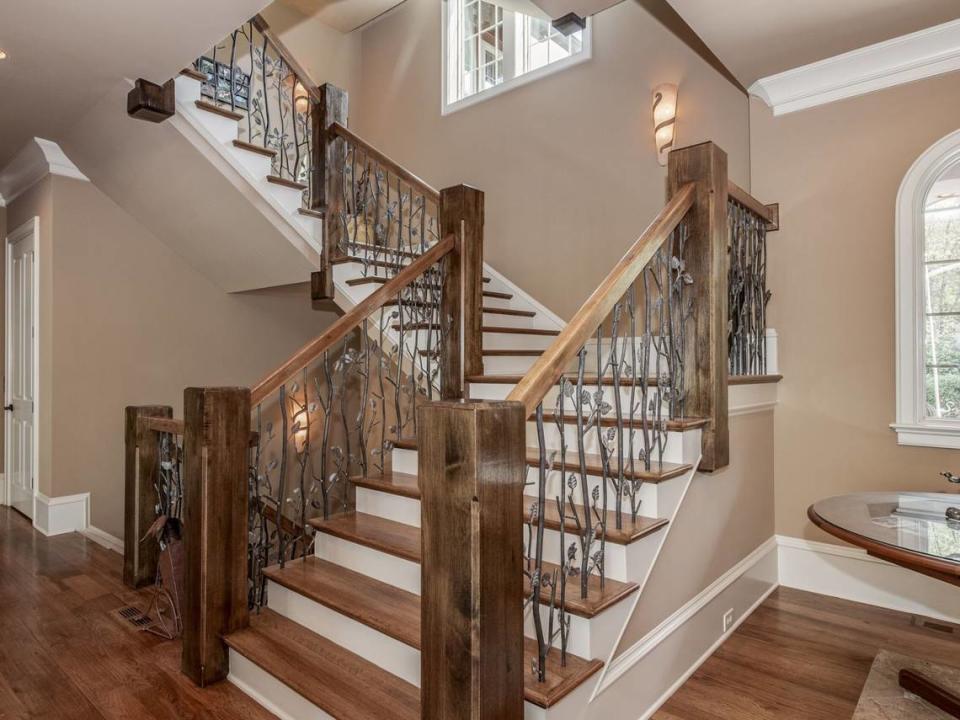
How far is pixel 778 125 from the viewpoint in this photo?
3.36m

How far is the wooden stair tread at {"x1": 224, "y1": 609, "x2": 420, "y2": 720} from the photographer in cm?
188

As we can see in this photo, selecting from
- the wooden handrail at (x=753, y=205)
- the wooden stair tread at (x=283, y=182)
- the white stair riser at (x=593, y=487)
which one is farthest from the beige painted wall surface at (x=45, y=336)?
the wooden handrail at (x=753, y=205)

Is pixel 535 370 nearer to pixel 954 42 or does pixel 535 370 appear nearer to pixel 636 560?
pixel 636 560

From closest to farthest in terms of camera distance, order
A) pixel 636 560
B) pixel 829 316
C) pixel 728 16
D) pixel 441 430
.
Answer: pixel 441 430
pixel 636 560
pixel 728 16
pixel 829 316

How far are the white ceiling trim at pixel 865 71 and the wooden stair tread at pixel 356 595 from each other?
3184 millimetres

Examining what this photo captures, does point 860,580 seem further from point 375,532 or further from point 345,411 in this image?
point 345,411

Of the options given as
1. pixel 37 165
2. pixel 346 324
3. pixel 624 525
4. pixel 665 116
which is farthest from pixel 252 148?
pixel 624 525

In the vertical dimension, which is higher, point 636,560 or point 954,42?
point 954,42

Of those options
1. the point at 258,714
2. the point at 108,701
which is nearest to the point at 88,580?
the point at 108,701

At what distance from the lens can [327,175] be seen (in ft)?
13.3

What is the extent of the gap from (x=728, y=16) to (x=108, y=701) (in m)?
3.75

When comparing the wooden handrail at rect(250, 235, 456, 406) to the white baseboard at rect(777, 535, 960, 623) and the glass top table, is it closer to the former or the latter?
the glass top table

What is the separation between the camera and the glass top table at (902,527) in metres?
1.63

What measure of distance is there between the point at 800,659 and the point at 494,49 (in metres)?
5.09
